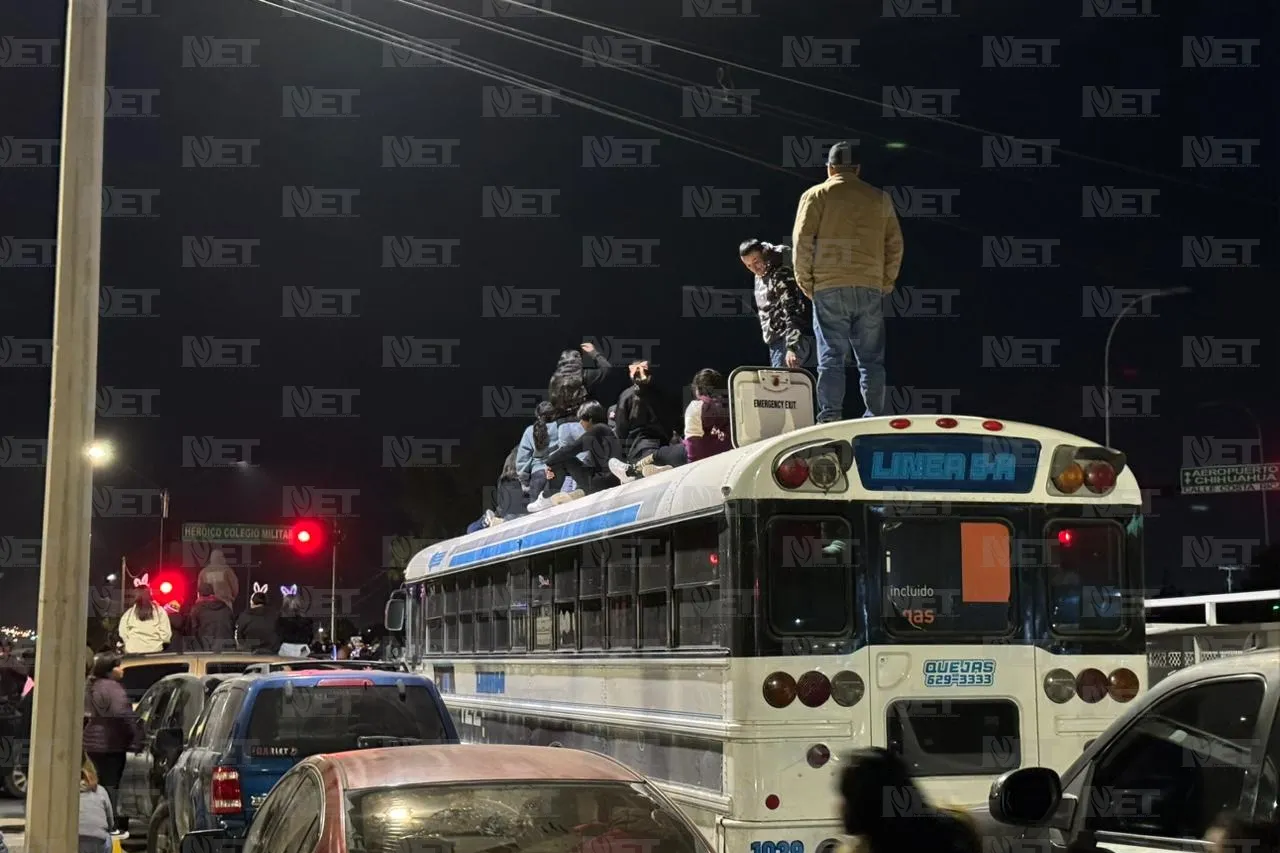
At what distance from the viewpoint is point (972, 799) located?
8898 millimetres

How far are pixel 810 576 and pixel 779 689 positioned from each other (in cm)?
73

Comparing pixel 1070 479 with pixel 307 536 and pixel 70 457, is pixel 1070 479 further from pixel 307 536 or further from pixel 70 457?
pixel 307 536

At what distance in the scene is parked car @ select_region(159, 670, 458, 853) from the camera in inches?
390

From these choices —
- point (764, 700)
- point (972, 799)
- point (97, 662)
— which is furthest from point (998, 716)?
point (97, 662)

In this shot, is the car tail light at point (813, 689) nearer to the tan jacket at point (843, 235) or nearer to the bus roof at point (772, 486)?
the bus roof at point (772, 486)

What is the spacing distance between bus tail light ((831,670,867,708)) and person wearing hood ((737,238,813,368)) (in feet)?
17.9

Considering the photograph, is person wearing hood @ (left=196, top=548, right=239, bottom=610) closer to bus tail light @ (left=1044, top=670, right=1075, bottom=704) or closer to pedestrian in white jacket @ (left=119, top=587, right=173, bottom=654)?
pedestrian in white jacket @ (left=119, top=587, right=173, bottom=654)

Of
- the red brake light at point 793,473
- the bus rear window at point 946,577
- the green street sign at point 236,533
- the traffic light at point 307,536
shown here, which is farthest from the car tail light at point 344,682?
the green street sign at point 236,533

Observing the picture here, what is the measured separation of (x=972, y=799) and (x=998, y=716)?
552 mm

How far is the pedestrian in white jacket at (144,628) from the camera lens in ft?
66.4

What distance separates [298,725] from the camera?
1021 cm

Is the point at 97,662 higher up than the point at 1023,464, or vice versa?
the point at 1023,464

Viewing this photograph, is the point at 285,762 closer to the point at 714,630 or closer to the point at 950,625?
the point at 714,630

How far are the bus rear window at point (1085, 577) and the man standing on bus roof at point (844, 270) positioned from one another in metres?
3.65
